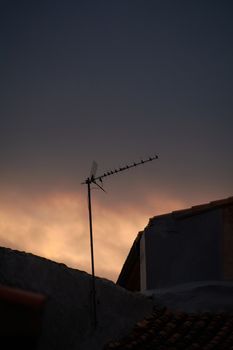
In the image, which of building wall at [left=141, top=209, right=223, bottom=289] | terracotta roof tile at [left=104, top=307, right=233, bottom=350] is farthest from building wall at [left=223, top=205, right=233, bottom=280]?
terracotta roof tile at [left=104, top=307, right=233, bottom=350]

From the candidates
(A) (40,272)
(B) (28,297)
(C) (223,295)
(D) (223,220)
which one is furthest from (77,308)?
(B) (28,297)

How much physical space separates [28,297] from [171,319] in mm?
9447

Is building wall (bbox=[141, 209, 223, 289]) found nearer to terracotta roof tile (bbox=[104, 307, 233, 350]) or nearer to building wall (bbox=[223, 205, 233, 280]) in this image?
building wall (bbox=[223, 205, 233, 280])

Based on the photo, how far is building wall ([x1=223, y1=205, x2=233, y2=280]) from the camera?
14.0 m

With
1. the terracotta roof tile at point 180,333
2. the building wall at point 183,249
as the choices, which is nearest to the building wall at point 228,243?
the building wall at point 183,249

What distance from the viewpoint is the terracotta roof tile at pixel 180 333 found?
10.1 metres

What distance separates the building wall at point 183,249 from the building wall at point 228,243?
175 millimetres

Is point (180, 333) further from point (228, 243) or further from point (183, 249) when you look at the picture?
point (183, 249)

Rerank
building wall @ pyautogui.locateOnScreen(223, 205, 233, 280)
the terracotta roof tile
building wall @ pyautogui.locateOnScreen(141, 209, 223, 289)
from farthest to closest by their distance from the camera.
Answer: building wall @ pyautogui.locateOnScreen(141, 209, 223, 289) < building wall @ pyautogui.locateOnScreen(223, 205, 233, 280) < the terracotta roof tile

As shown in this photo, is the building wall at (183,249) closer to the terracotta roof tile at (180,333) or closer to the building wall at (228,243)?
the building wall at (228,243)

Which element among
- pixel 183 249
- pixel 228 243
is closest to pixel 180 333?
pixel 228 243

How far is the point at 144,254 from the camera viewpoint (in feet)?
54.9

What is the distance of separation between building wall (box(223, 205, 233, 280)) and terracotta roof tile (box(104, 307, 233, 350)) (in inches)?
71.5

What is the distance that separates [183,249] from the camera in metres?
15.4
